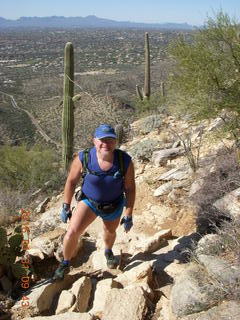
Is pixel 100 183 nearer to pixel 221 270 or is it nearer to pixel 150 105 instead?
pixel 221 270

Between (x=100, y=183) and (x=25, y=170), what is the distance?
9283mm

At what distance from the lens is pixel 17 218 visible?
8133 mm

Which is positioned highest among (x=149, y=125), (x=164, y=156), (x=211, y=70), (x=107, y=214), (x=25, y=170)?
(x=211, y=70)

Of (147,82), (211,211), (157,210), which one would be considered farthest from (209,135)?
(147,82)

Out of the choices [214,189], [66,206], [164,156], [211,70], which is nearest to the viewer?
[66,206]

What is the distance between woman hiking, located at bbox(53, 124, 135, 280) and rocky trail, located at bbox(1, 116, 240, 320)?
1.29 ft

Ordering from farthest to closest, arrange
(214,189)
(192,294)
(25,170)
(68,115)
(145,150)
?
1. (25,170)
2. (68,115)
3. (145,150)
4. (214,189)
5. (192,294)

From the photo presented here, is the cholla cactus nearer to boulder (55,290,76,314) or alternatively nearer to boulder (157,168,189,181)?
boulder (55,290,76,314)

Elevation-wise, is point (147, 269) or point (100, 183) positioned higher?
point (100, 183)

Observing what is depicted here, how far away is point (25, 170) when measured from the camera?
12.9m

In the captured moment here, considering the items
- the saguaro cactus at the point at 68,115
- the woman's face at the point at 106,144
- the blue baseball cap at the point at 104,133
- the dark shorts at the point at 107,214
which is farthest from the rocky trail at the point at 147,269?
the saguaro cactus at the point at 68,115

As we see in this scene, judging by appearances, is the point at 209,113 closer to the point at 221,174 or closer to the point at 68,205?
the point at 221,174

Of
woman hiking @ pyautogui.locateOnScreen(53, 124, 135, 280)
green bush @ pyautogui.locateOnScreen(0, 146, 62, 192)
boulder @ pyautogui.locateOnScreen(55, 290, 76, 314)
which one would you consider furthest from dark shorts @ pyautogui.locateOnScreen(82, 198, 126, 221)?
green bush @ pyautogui.locateOnScreen(0, 146, 62, 192)

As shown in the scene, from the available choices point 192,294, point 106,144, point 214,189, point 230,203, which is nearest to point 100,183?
point 106,144
